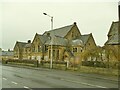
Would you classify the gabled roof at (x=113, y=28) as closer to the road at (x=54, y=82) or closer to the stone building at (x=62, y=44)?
the stone building at (x=62, y=44)

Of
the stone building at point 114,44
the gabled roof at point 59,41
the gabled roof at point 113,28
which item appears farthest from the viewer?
the gabled roof at point 59,41

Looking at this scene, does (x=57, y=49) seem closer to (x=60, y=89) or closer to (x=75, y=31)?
(x=75, y=31)

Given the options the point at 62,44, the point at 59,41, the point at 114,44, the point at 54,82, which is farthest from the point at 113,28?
the point at 54,82

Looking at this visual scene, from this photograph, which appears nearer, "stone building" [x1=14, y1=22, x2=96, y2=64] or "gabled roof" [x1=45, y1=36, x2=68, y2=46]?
"stone building" [x1=14, y1=22, x2=96, y2=64]

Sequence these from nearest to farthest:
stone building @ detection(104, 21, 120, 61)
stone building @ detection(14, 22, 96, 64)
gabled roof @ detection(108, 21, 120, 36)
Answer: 1. stone building @ detection(104, 21, 120, 61)
2. gabled roof @ detection(108, 21, 120, 36)
3. stone building @ detection(14, 22, 96, 64)

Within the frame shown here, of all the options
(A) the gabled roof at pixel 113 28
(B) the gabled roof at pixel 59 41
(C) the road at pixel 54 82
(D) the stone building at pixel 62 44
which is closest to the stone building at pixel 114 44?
(A) the gabled roof at pixel 113 28

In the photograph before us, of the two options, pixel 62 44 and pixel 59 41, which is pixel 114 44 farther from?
pixel 59 41

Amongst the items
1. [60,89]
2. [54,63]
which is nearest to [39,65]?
[54,63]

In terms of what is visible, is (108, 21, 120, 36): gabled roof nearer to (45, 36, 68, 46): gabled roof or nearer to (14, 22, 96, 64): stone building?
(14, 22, 96, 64): stone building

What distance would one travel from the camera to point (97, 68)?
98.0ft

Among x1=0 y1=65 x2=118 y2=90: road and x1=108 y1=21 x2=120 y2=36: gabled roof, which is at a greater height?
x1=108 y1=21 x2=120 y2=36: gabled roof

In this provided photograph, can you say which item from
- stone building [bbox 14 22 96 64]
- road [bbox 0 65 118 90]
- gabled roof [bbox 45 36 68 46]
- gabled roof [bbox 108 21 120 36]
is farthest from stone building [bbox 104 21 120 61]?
gabled roof [bbox 45 36 68 46]

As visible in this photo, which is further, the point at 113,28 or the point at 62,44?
the point at 62,44

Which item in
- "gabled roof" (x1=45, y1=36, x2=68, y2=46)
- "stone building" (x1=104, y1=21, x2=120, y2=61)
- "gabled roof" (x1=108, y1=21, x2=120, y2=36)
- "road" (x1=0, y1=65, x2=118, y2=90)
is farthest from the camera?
"gabled roof" (x1=45, y1=36, x2=68, y2=46)
